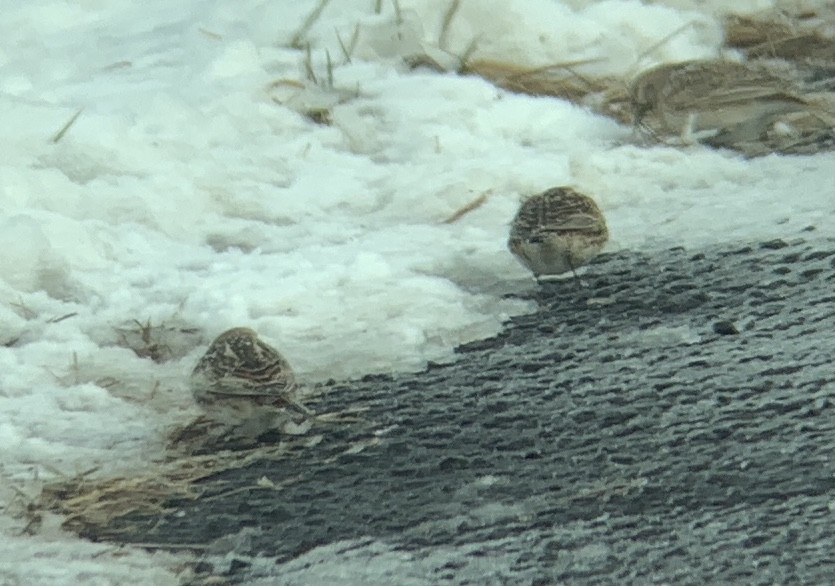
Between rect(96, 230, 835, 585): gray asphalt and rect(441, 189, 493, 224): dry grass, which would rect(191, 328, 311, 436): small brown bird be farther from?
rect(441, 189, 493, 224): dry grass

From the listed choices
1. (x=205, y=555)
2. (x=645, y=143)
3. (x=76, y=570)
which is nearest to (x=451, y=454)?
(x=205, y=555)

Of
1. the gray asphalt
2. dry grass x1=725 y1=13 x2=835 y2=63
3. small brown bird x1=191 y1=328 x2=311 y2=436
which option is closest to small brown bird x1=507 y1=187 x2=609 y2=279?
the gray asphalt

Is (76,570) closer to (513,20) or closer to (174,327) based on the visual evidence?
(174,327)

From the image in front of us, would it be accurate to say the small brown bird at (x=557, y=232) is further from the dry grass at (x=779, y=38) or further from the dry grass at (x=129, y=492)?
the dry grass at (x=779, y=38)

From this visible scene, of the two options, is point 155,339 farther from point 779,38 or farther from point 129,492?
point 779,38

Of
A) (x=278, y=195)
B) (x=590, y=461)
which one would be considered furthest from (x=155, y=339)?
(x=590, y=461)
